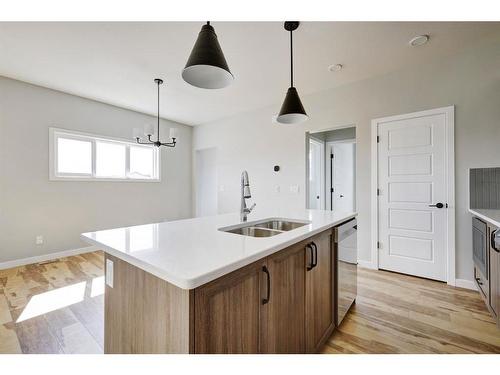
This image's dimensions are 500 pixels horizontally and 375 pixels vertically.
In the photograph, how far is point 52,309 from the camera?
2.10 metres

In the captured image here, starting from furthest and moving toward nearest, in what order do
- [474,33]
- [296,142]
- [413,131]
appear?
[296,142] < [413,131] < [474,33]

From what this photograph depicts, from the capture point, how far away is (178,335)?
0.78 m

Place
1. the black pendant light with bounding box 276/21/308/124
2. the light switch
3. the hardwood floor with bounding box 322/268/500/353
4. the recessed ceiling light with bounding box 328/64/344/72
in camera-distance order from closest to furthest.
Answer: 1. the light switch
2. the hardwood floor with bounding box 322/268/500/353
3. the black pendant light with bounding box 276/21/308/124
4. the recessed ceiling light with bounding box 328/64/344/72

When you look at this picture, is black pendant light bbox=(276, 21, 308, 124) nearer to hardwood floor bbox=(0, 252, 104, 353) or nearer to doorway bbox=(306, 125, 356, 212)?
hardwood floor bbox=(0, 252, 104, 353)

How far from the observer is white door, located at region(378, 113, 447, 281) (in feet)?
8.83

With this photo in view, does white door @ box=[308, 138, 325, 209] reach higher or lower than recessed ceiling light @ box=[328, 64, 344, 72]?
lower

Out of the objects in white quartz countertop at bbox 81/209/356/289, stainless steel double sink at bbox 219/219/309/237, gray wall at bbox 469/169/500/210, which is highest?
gray wall at bbox 469/169/500/210

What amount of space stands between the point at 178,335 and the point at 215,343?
0.44 ft

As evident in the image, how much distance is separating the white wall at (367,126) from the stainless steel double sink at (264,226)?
1.80 metres

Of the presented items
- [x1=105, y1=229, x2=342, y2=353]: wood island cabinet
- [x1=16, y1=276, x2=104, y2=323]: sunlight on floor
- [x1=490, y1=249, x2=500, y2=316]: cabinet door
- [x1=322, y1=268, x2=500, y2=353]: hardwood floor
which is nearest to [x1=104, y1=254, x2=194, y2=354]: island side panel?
[x1=105, y1=229, x2=342, y2=353]: wood island cabinet

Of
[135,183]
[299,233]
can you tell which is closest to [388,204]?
[299,233]

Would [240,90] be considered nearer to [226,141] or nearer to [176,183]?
[226,141]

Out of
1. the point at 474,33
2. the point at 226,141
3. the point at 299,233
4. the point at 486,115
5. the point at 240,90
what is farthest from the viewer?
the point at 226,141

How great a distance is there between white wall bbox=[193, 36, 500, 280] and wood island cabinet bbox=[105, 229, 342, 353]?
2.23m
